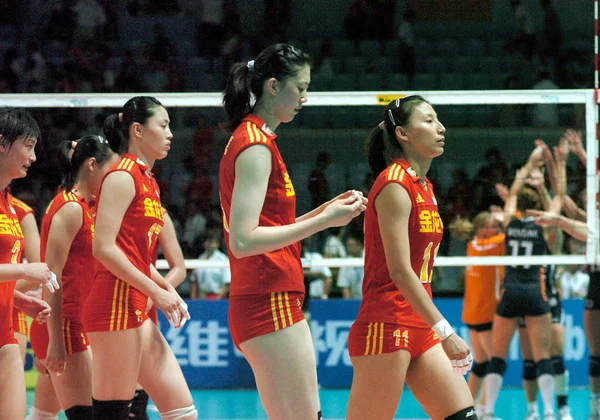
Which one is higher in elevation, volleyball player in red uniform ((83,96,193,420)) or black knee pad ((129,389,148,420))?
volleyball player in red uniform ((83,96,193,420))

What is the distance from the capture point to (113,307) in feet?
15.0

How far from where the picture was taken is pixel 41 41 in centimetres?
1444

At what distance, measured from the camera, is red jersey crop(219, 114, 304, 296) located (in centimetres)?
361

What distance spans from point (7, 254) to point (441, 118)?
7.88 metres

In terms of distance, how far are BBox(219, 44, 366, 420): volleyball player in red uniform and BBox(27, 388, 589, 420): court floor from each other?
527cm

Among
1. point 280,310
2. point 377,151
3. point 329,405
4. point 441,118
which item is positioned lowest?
point 329,405

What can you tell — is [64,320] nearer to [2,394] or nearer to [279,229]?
[2,394]

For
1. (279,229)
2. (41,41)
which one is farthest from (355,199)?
(41,41)

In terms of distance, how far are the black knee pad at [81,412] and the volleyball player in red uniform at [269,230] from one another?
5.74ft

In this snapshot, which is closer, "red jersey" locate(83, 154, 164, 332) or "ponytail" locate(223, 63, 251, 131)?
"ponytail" locate(223, 63, 251, 131)

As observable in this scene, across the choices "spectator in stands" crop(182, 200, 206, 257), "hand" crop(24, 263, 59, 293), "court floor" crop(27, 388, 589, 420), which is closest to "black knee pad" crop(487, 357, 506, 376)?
"court floor" crop(27, 388, 589, 420)

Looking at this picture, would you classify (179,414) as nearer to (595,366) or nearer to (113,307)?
(113,307)

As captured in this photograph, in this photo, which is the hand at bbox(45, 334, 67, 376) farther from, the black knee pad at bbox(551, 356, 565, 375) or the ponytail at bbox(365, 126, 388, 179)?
the black knee pad at bbox(551, 356, 565, 375)

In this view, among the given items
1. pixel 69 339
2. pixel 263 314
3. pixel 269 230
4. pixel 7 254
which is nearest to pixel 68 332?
pixel 69 339
